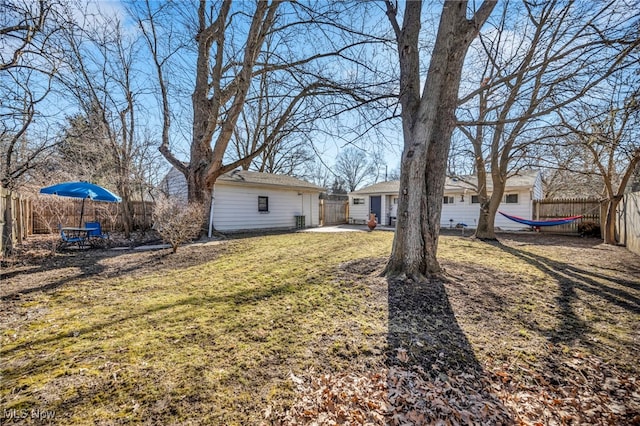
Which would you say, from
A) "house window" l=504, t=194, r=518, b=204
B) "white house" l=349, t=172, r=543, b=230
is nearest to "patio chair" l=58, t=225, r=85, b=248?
"white house" l=349, t=172, r=543, b=230

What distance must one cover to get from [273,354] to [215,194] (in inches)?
405

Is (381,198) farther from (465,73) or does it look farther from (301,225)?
(465,73)

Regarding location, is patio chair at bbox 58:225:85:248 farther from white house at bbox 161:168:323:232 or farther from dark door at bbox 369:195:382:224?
dark door at bbox 369:195:382:224

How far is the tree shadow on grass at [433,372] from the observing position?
1717 mm

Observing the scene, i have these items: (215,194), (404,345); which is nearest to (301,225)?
(215,194)

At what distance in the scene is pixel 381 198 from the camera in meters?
17.8

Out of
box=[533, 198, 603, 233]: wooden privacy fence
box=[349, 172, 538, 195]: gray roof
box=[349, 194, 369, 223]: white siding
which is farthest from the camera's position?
box=[349, 194, 369, 223]: white siding

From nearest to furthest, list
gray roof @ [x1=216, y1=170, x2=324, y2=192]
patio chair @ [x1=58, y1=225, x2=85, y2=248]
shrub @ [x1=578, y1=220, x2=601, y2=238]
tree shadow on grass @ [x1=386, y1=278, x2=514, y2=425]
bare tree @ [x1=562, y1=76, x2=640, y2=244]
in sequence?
tree shadow on grass @ [x1=386, y1=278, x2=514, y2=425]
bare tree @ [x1=562, y1=76, x2=640, y2=244]
patio chair @ [x1=58, y1=225, x2=85, y2=248]
shrub @ [x1=578, y1=220, x2=601, y2=238]
gray roof @ [x1=216, y1=170, x2=324, y2=192]

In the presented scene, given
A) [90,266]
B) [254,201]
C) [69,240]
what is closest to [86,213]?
[69,240]

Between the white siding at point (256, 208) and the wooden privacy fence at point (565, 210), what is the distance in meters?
12.3

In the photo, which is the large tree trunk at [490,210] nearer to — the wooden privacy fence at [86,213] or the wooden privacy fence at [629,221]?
the wooden privacy fence at [629,221]

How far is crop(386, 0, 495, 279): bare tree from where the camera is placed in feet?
13.0

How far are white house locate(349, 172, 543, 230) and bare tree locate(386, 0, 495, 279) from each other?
7.13 meters

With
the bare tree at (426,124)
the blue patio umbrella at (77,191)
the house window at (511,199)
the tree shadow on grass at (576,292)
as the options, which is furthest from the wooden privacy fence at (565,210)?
the blue patio umbrella at (77,191)
